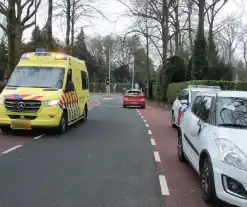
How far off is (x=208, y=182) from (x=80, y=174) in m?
2.65

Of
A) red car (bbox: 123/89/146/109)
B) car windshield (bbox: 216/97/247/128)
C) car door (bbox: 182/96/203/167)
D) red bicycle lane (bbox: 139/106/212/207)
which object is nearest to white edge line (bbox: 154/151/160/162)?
red bicycle lane (bbox: 139/106/212/207)

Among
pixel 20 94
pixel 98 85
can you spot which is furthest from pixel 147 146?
pixel 98 85

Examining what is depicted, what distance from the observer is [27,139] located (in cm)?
1126

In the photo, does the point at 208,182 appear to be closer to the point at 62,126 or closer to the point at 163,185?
the point at 163,185

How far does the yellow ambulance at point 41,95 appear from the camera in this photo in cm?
1174

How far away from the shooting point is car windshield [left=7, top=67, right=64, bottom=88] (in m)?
12.9

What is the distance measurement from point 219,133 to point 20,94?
26.3ft

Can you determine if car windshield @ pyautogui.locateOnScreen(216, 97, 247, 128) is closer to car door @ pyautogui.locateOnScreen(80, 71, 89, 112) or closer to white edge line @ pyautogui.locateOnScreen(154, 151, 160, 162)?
white edge line @ pyautogui.locateOnScreen(154, 151, 160, 162)

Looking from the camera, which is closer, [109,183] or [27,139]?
[109,183]

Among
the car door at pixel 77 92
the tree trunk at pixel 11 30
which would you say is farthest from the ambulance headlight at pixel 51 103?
the tree trunk at pixel 11 30

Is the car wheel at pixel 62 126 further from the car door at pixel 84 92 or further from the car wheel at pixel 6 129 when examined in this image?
the car door at pixel 84 92

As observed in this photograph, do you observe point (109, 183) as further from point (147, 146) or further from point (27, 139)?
point (27, 139)

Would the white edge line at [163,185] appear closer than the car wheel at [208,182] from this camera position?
No

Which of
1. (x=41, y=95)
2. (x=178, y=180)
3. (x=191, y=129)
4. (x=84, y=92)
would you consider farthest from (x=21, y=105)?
(x=178, y=180)
